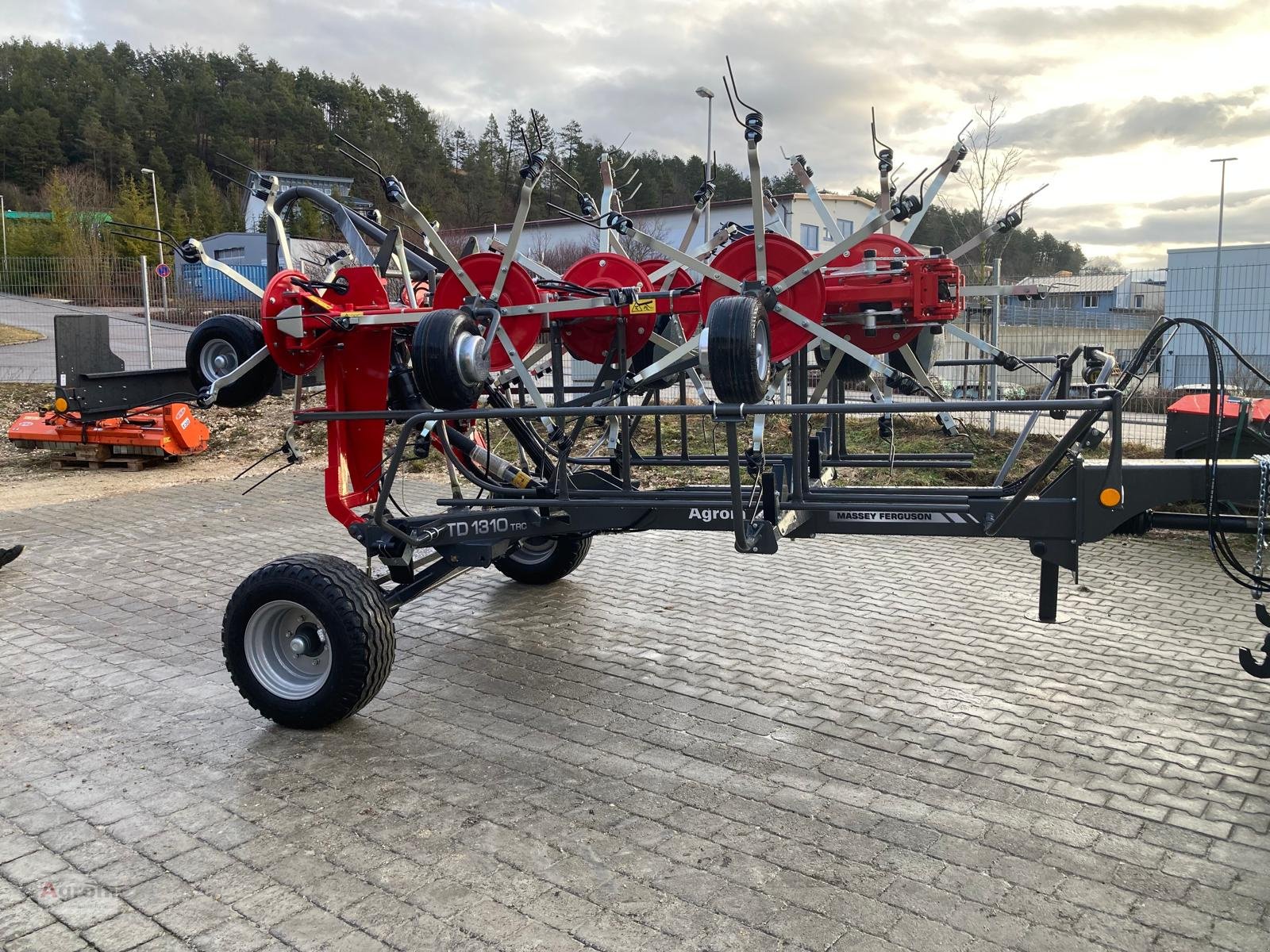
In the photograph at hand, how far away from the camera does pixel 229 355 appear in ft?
19.1

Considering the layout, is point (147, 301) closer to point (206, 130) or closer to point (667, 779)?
point (667, 779)

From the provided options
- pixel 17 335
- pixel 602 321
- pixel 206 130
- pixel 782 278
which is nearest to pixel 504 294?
pixel 602 321

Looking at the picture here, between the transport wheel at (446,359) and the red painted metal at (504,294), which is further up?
the red painted metal at (504,294)

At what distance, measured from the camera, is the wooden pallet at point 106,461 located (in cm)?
1390

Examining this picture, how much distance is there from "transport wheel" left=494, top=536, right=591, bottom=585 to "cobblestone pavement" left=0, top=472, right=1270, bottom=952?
19 centimetres

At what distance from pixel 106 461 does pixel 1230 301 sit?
50.5 ft

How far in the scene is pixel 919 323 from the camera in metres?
5.59

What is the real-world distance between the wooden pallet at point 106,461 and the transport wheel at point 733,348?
39.8ft

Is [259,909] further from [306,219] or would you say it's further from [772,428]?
[306,219]

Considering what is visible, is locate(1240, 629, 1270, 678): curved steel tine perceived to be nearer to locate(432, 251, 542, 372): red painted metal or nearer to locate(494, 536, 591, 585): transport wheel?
locate(432, 251, 542, 372): red painted metal

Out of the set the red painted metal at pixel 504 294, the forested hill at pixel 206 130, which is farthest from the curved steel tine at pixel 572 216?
the forested hill at pixel 206 130

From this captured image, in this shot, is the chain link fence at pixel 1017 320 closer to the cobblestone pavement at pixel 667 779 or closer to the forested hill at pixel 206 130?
the cobblestone pavement at pixel 667 779

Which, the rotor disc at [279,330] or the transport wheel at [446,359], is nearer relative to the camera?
the transport wheel at [446,359]

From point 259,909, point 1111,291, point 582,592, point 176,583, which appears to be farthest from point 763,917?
point 1111,291
